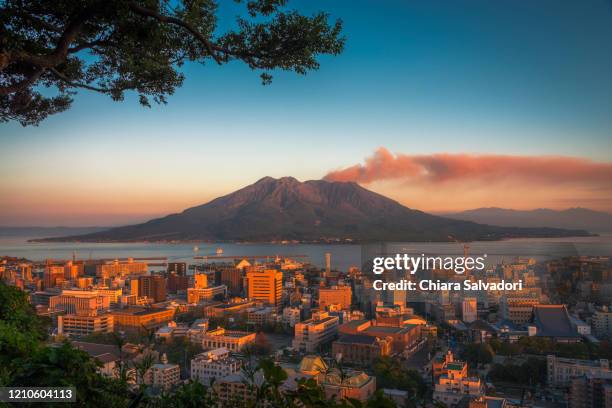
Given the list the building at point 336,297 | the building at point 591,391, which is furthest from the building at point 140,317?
the building at point 591,391

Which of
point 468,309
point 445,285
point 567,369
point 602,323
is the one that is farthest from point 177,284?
point 567,369

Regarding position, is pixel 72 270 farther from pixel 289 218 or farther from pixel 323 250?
pixel 323 250

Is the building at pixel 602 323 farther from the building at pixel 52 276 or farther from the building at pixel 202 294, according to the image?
the building at pixel 52 276

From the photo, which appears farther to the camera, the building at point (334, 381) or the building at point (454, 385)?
the building at point (454, 385)

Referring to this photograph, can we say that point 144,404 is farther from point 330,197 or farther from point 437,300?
point 330,197

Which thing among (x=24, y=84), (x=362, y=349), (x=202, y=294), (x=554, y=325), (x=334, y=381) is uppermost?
(x=24, y=84)

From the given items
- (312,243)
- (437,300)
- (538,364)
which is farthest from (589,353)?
(312,243)

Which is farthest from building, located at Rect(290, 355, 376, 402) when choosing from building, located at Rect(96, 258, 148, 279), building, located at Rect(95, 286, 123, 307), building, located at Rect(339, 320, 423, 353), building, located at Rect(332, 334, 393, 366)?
building, located at Rect(96, 258, 148, 279)
